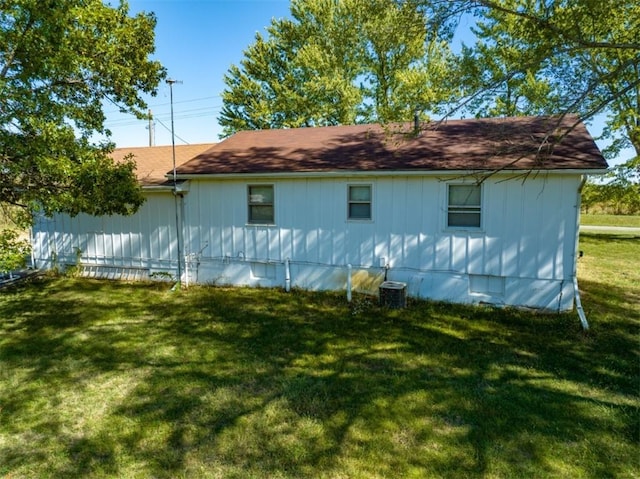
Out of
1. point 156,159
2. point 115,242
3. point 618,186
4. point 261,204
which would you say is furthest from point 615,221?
point 115,242

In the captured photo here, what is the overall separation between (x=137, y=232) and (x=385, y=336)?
283 inches

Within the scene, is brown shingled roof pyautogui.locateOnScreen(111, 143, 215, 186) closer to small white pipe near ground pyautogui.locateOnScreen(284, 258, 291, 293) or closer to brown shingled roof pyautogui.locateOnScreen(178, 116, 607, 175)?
brown shingled roof pyautogui.locateOnScreen(178, 116, 607, 175)

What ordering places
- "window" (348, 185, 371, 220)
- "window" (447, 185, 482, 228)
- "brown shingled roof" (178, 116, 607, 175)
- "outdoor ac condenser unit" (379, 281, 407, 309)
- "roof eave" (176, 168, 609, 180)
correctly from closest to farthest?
1. "roof eave" (176, 168, 609, 180)
2. "brown shingled roof" (178, 116, 607, 175)
3. "outdoor ac condenser unit" (379, 281, 407, 309)
4. "window" (447, 185, 482, 228)
5. "window" (348, 185, 371, 220)

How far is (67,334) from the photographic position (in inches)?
253

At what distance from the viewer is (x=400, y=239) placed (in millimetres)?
Answer: 8266

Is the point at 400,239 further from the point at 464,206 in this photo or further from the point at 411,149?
the point at 411,149

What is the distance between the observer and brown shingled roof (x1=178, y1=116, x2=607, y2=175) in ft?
23.4

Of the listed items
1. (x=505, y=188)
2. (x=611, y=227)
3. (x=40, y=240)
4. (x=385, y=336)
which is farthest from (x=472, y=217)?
(x=611, y=227)

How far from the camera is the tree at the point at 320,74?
20219mm

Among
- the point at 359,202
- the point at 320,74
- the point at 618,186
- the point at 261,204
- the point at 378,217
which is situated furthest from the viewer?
the point at 320,74

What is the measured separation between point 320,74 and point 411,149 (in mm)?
14625

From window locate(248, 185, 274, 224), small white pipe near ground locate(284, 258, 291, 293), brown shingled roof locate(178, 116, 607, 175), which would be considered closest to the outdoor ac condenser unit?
small white pipe near ground locate(284, 258, 291, 293)

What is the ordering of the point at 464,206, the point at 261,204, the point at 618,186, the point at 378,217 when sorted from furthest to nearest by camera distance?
1. the point at 618,186
2. the point at 261,204
3. the point at 378,217
4. the point at 464,206

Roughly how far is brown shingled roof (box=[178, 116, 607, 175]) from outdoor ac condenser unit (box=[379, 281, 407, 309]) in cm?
232
